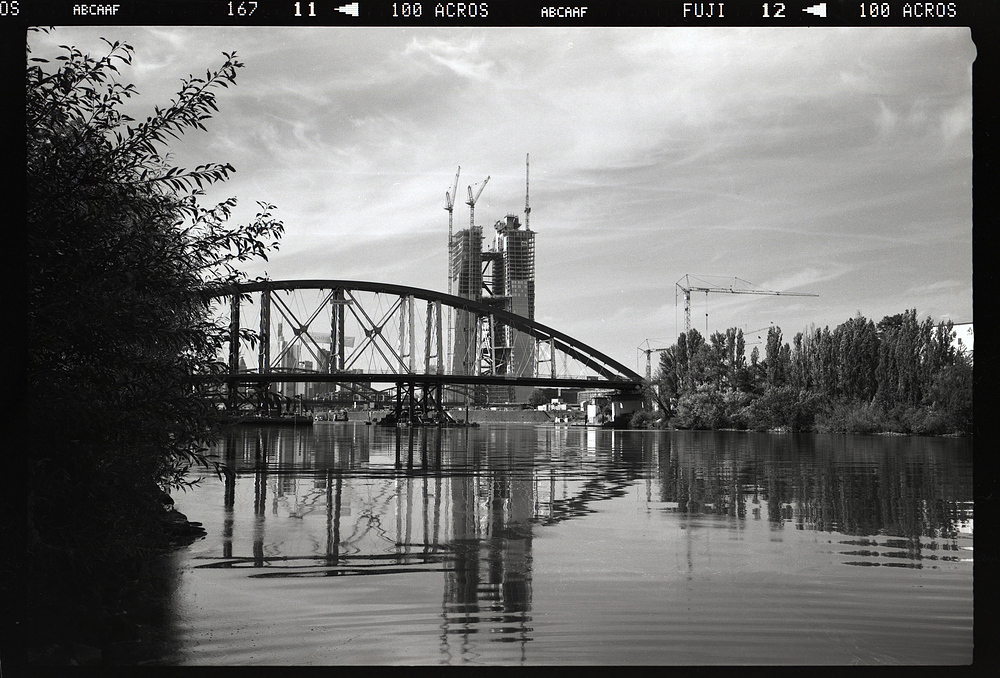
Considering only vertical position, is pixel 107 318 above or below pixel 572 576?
above

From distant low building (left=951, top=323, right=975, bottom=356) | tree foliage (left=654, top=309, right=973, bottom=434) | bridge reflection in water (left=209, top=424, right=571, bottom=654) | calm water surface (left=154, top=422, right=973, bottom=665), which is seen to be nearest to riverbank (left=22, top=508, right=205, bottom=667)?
calm water surface (left=154, top=422, right=973, bottom=665)

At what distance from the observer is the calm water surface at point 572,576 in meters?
6.50

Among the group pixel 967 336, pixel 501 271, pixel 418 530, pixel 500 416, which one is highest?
pixel 501 271

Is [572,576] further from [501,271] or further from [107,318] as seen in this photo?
[501,271]

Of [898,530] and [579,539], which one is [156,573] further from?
[898,530]

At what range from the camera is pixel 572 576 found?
30.2 feet

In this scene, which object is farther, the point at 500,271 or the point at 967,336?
the point at 500,271

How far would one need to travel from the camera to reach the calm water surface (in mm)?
6496

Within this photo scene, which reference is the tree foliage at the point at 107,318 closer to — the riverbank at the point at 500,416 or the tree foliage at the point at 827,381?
the tree foliage at the point at 827,381

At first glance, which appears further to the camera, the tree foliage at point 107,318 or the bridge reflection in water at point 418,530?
the bridge reflection in water at point 418,530

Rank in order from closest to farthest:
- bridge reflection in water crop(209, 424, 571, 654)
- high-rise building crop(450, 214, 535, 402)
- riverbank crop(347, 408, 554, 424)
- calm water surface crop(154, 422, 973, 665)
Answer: calm water surface crop(154, 422, 973, 665) → bridge reflection in water crop(209, 424, 571, 654) → riverbank crop(347, 408, 554, 424) → high-rise building crop(450, 214, 535, 402)

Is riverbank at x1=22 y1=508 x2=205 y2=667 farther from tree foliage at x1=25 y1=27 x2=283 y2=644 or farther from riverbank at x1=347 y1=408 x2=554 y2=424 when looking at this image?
riverbank at x1=347 y1=408 x2=554 y2=424


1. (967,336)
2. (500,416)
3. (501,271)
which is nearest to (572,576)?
(967,336)

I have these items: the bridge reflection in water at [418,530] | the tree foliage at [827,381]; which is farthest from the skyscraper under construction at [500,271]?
the bridge reflection in water at [418,530]
